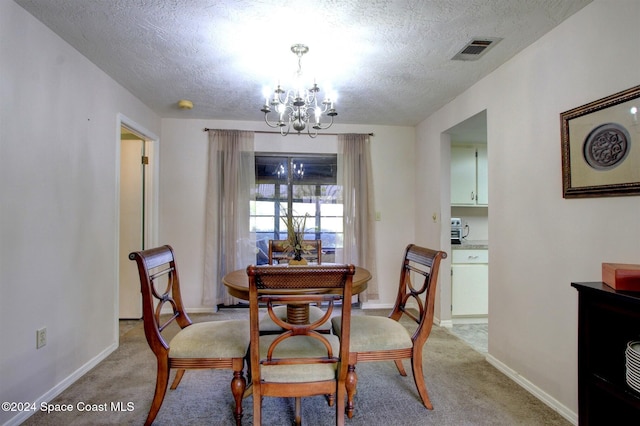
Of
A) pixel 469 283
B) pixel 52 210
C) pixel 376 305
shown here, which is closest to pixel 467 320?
pixel 469 283

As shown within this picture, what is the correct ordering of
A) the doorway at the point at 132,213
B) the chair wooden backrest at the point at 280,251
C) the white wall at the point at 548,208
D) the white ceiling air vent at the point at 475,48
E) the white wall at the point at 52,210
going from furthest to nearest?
1. the doorway at the point at 132,213
2. the chair wooden backrest at the point at 280,251
3. the white ceiling air vent at the point at 475,48
4. the white wall at the point at 52,210
5. the white wall at the point at 548,208

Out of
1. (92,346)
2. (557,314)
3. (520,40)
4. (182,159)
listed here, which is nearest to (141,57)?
(182,159)

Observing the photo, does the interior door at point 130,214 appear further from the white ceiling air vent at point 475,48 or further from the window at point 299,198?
the white ceiling air vent at point 475,48

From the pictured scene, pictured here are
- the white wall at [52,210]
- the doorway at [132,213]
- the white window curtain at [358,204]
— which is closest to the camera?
the white wall at [52,210]

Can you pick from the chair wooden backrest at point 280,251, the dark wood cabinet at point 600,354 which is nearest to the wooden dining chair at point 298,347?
the dark wood cabinet at point 600,354

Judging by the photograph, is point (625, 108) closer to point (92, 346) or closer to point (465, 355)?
point (465, 355)

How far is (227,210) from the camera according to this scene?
373cm

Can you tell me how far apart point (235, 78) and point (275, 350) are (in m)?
2.24

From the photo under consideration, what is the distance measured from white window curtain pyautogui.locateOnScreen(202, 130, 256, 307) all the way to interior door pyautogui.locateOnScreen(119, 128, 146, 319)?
0.73m

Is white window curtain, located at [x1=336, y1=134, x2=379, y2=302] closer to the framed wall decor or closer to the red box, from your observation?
the framed wall decor

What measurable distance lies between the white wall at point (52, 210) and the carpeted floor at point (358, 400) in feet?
0.88

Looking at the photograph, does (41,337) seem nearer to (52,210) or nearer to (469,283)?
(52,210)

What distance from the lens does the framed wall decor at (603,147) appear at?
1.47m

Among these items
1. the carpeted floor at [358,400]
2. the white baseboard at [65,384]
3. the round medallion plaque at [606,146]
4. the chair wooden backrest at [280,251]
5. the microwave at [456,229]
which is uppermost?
the round medallion plaque at [606,146]
